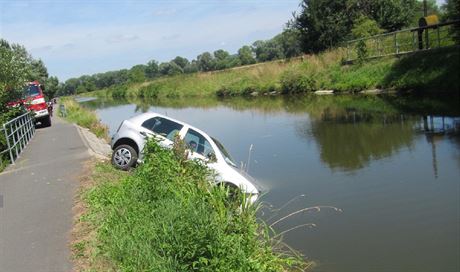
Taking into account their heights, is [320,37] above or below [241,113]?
above

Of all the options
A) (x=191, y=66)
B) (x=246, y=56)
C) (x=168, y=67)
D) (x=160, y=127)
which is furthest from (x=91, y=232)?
(x=168, y=67)

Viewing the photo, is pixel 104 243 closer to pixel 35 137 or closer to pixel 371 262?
pixel 371 262

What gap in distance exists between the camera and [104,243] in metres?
6.93

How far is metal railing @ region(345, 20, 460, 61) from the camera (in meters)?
30.7

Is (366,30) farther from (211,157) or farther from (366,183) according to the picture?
(211,157)

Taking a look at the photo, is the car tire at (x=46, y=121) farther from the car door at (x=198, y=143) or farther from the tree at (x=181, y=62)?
the tree at (x=181, y=62)

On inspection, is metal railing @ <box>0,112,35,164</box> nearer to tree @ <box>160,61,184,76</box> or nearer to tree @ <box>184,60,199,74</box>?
tree @ <box>184,60,199,74</box>

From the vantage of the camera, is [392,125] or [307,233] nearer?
[307,233]

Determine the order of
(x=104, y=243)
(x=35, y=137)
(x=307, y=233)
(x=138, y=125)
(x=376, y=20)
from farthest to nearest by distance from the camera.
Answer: (x=376, y=20), (x=35, y=137), (x=138, y=125), (x=307, y=233), (x=104, y=243)

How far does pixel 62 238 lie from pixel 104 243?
0.79m

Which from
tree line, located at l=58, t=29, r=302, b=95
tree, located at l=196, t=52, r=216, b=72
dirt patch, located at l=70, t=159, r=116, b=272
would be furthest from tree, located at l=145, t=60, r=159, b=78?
dirt patch, located at l=70, t=159, r=116, b=272

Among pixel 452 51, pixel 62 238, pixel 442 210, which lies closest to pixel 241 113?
pixel 452 51

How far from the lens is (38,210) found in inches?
352

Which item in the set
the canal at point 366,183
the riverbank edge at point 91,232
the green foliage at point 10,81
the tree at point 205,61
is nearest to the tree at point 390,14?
the canal at point 366,183
